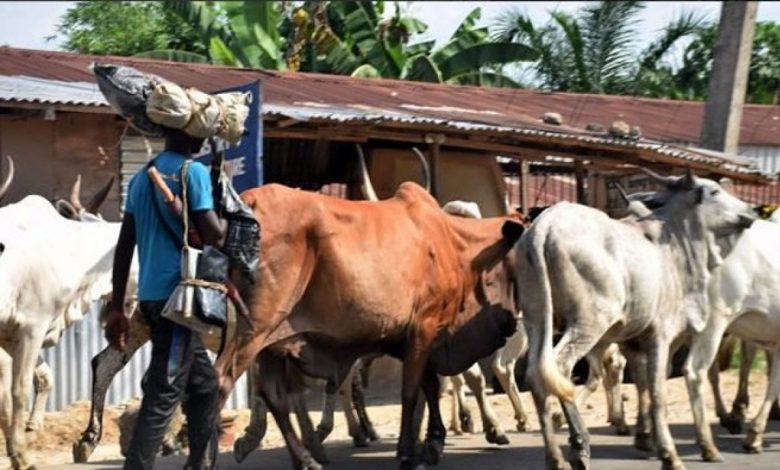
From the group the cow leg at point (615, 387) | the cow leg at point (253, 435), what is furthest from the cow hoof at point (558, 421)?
the cow leg at point (253, 435)

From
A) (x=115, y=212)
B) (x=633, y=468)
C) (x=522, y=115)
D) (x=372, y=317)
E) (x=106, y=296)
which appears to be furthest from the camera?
(x=522, y=115)

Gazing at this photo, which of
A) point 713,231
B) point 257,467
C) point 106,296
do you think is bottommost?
point 257,467

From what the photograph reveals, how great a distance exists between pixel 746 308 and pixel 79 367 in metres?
5.55

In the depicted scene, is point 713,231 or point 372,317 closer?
point 372,317

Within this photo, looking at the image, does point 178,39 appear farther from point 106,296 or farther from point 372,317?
point 372,317

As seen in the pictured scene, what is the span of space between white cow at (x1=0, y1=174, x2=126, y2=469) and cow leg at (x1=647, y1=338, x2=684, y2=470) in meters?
3.68

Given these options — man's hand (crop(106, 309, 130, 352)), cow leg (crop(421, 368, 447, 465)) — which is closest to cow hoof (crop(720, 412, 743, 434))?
cow leg (crop(421, 368, 447, 465))

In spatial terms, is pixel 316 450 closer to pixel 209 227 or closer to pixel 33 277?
pixel 33 277

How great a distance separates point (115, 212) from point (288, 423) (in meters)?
4.78

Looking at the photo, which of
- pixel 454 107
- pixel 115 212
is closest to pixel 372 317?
pixel 115 212

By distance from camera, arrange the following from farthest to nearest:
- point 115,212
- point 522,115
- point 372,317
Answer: point 522,115 < point 115,212 < point 372,317

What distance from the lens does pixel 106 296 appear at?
439 inches

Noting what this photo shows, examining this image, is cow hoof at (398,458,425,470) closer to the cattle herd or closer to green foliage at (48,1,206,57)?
the cattle herd

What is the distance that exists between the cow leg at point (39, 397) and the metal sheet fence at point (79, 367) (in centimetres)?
126
